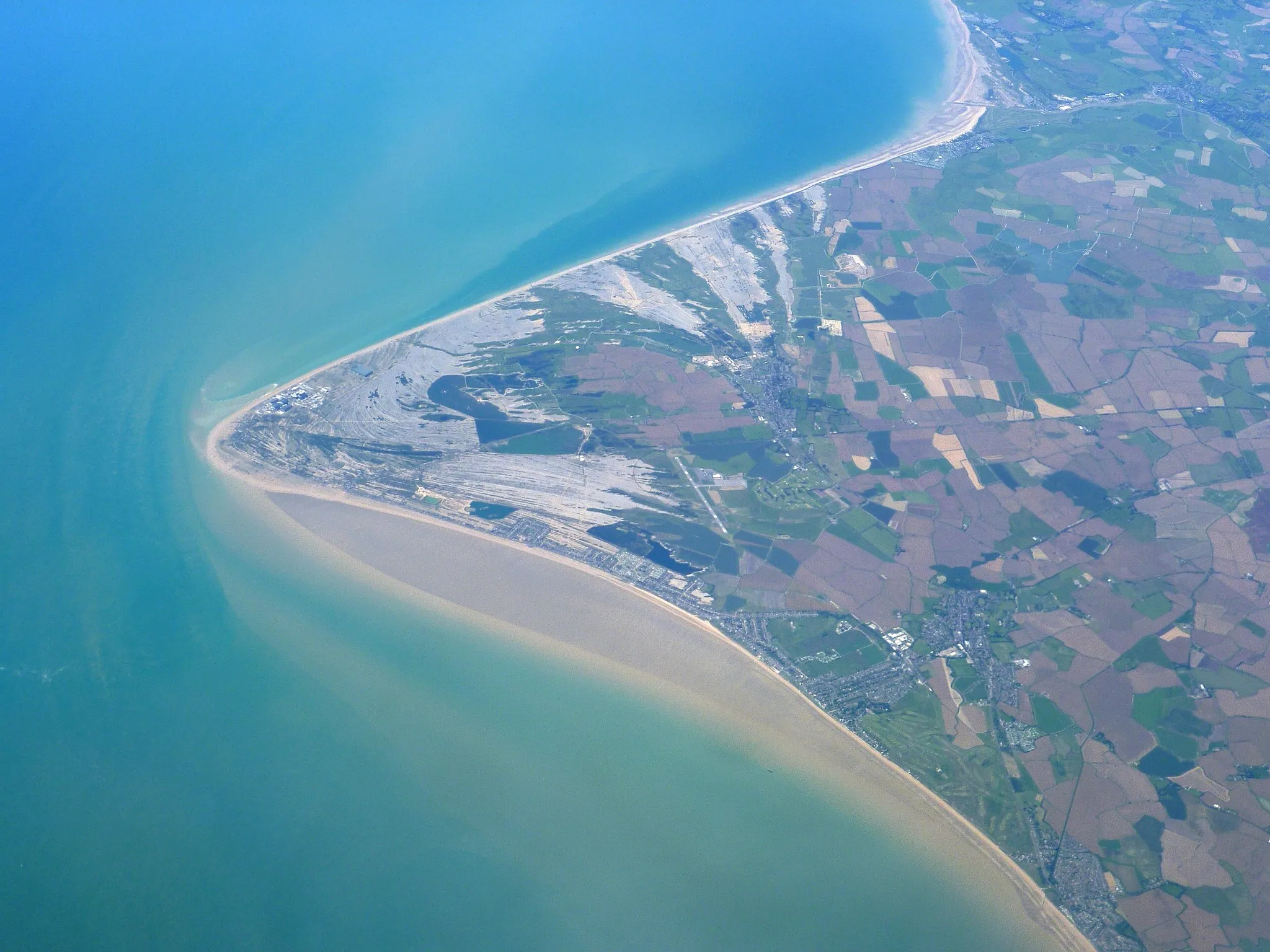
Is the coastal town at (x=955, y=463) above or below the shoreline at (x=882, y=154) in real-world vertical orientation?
below

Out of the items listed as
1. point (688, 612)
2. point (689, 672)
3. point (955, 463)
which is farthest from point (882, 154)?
point (689, 672)

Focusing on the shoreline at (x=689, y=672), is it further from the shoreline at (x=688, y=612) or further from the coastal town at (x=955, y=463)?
the coastal town at (x=955, y=463)

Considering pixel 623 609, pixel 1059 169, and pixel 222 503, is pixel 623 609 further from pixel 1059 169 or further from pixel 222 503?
pixel 1059 169

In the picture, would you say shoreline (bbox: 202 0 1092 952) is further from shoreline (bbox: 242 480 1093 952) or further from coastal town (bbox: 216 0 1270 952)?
coastal town (bbox: 216 0 1270 952)

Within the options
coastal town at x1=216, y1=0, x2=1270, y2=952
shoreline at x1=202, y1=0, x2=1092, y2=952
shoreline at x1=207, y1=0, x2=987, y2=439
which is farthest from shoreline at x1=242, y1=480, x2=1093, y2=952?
shoreline at x1=207, y1=0, x2=987, y2=439

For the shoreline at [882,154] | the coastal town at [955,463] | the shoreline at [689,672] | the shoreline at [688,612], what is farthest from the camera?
the shoreline at [882,154]

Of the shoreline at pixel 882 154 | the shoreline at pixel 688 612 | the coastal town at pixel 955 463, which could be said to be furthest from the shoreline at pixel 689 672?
the shoreline at pixel 882 154
